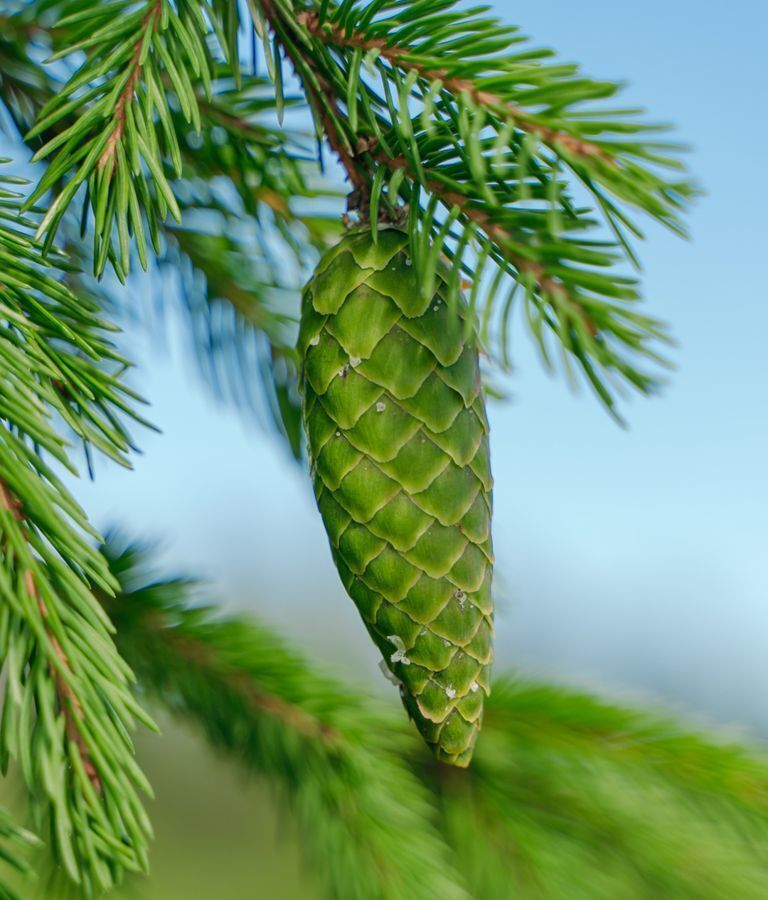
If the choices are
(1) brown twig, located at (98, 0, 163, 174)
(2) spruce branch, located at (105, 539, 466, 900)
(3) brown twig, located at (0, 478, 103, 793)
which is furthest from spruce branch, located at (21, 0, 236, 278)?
(2) spruce branch, located at (105, 539, 466, 900)

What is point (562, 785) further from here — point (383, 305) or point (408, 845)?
point (383, 305)

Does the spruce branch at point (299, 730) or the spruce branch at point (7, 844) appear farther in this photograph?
the spruce branch at point (299, 730)

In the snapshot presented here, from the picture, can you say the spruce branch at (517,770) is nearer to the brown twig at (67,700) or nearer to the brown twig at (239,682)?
the brown twig at (239,682)

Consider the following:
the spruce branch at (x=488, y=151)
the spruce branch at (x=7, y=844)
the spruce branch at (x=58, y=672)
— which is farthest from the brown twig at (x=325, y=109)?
the spruce branch at (x=7, y=844)

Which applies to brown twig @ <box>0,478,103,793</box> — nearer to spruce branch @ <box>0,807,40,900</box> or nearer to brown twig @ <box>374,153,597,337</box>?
spruce branch @ <box>0,807,40,900</box>

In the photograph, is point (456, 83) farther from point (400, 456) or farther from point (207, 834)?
point (207, 834)

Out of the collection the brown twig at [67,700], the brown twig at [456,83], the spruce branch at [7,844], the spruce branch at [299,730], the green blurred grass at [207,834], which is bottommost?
the green blurred grass at [207,834]

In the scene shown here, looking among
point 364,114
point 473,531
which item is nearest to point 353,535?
point 473,531
